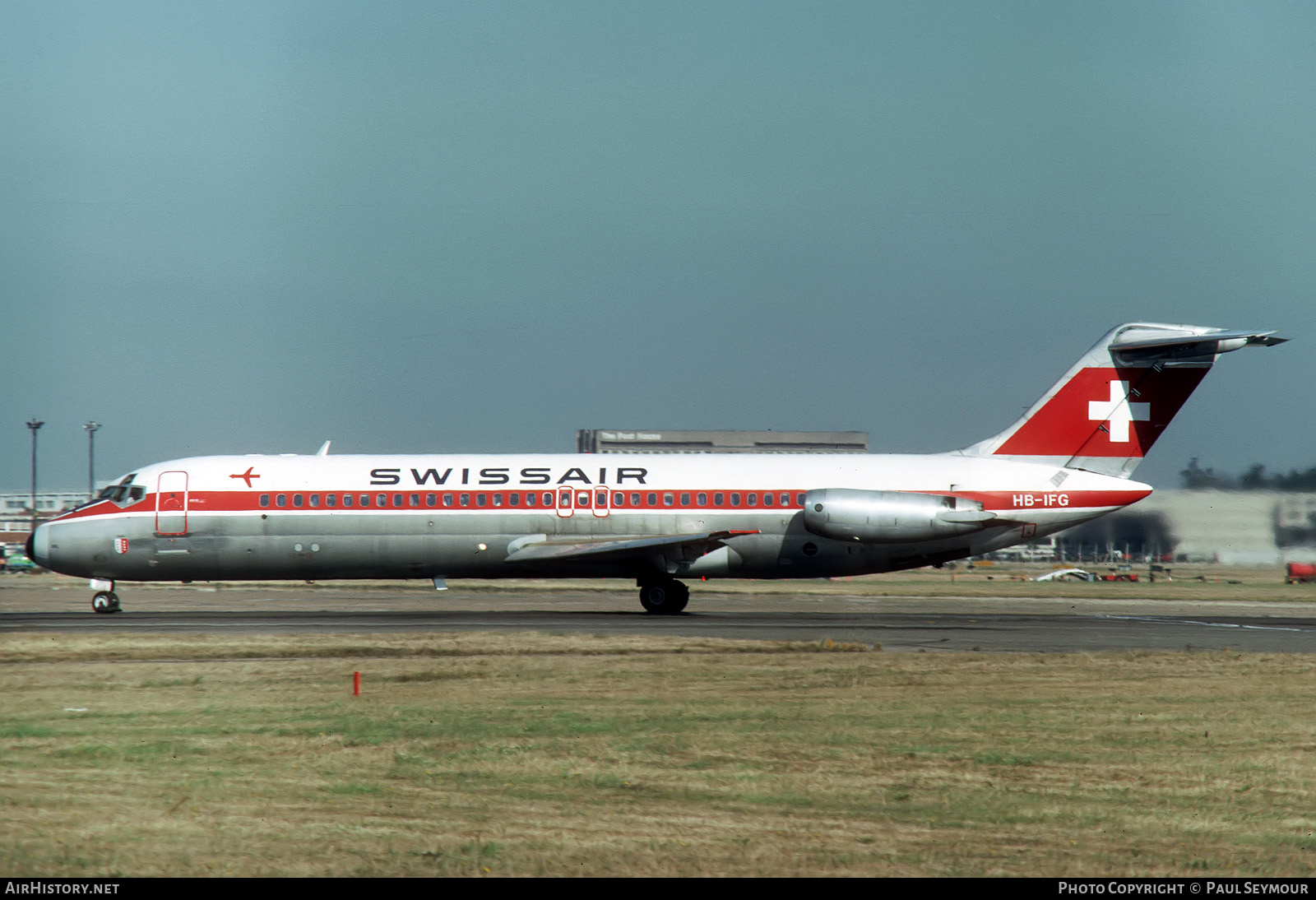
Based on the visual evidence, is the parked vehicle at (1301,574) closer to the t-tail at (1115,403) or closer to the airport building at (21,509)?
the t-tail at (1115,403)

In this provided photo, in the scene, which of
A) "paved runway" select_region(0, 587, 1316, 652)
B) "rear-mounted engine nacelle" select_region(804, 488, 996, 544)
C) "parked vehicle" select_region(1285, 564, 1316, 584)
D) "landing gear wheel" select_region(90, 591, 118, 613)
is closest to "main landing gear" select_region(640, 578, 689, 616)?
"paved runway" select_region(0, 587, 1316, 652)

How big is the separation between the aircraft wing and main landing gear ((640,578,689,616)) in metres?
0.79

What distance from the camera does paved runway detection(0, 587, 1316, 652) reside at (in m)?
24.8

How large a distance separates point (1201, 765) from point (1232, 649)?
1204 cm

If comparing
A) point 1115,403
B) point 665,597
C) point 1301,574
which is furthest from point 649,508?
point 1301,574

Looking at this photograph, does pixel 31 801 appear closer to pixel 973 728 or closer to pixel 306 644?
pixel 973 728

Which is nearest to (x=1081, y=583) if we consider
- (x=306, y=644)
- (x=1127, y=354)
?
(x=1127, y=354)

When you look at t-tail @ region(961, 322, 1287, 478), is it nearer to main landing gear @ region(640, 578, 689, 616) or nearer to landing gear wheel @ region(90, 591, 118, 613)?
main landing gear @ region(640, 578, 689, 616)

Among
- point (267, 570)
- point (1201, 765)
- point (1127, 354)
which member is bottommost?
point (1201, 765)

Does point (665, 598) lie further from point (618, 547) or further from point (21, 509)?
point (21, 509)

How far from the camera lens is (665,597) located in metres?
32.5

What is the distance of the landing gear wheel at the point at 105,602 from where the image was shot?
105 ft

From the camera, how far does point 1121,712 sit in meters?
15.0
